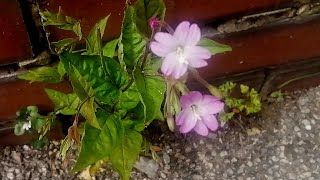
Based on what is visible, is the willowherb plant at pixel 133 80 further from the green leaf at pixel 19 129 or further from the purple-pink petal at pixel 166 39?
the green leaf at pixel 19 129

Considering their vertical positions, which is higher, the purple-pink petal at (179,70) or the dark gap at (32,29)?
the dark gap at (32,29)

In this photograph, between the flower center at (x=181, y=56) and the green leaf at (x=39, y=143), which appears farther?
the green leaf at (x=39, y=143)

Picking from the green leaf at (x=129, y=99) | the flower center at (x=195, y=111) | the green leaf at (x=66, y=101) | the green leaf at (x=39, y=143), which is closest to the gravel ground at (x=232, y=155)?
the green leaf at (x=39, y=143)

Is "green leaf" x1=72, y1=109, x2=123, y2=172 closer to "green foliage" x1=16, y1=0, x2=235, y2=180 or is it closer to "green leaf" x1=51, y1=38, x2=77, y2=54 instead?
"green foliage" x1=16, y1=0, x2=235, y2=180

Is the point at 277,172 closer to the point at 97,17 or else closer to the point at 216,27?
the point at 216,27

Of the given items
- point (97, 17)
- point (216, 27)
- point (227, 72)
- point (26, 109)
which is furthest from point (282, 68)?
point (26, 109)

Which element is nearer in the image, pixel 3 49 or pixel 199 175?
pixel 3 49

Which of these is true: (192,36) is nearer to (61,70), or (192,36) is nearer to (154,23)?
(154,23)

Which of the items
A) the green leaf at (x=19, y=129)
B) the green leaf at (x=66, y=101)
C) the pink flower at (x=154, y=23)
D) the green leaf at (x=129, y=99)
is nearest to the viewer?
the pink flower at (x=154, y=23)

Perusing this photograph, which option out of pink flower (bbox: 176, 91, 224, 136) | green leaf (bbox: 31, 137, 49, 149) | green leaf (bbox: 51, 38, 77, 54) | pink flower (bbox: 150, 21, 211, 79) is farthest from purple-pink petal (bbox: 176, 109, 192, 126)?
green leaf (bbox: 31, 137, 49, 149)
